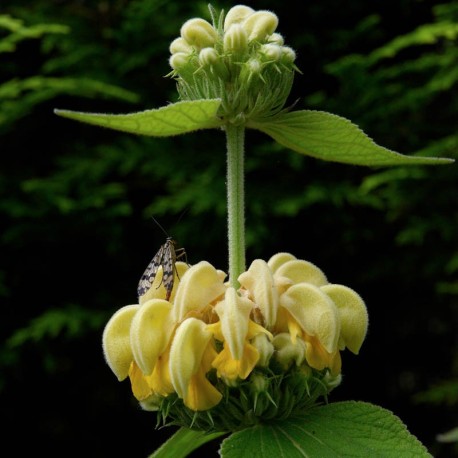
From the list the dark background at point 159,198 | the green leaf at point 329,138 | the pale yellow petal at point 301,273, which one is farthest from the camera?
the dark background at point 159,198

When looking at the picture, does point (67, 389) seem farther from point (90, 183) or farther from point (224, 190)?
point (224, 190)

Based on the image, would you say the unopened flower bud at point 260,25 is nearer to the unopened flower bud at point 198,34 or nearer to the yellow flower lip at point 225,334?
the unopened flower bud at point 198,34

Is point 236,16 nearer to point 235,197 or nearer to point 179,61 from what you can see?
point 179,61

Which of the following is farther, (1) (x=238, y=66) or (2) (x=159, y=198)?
(2) (x=159, y=198)

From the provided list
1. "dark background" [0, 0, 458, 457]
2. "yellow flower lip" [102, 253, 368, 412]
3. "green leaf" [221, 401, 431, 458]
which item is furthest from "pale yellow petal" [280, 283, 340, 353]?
"dark background" [0, 0, 458, 457]

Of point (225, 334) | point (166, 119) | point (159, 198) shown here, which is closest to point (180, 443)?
point (225, 334)

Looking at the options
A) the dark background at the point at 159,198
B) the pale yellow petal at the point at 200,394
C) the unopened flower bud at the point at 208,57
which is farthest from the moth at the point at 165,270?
the dark background at the point at 159,198

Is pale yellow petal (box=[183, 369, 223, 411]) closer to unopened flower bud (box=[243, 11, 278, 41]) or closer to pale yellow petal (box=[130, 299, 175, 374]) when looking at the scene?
pale yellow petal (box=[130, 299, 175, 374])
